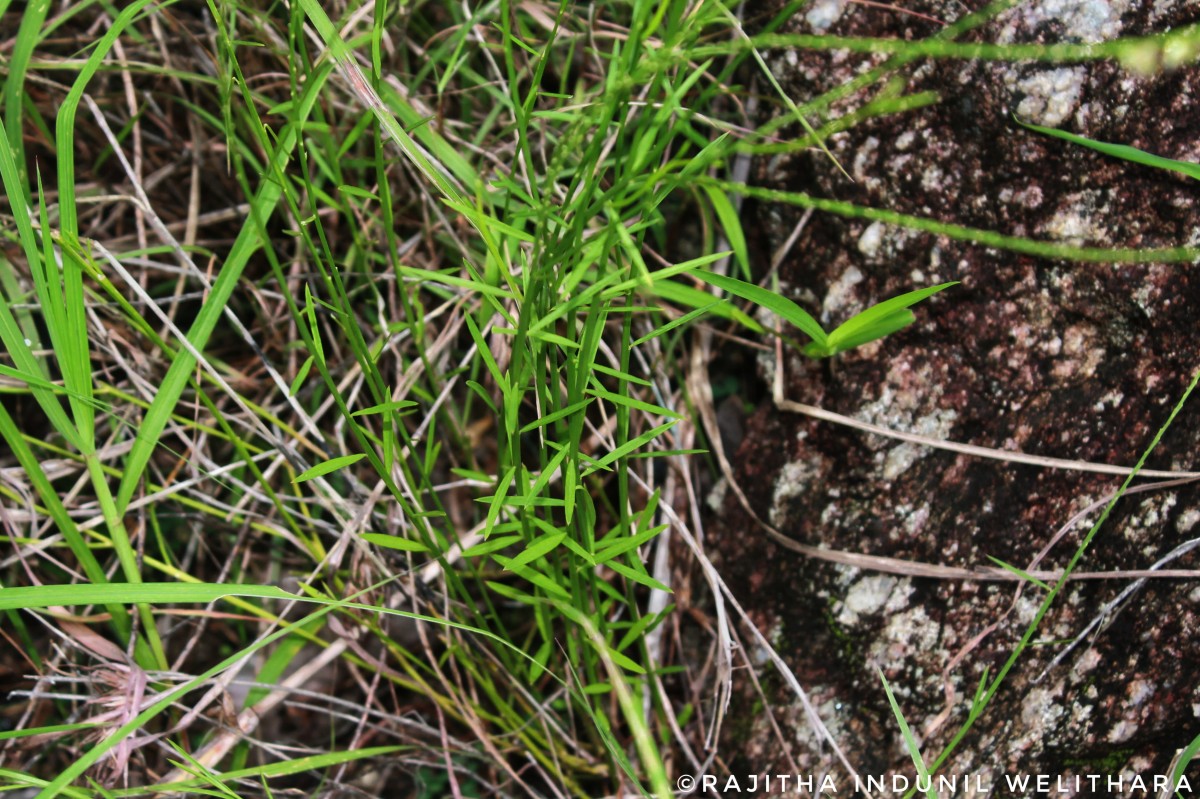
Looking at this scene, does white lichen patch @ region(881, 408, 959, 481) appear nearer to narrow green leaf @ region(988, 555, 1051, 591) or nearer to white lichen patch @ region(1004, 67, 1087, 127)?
narrow green leaf @ region(988, 555, 1051, 591)

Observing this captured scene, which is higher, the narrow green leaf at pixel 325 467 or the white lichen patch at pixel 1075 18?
the white lichen patch at pixel 1075 18

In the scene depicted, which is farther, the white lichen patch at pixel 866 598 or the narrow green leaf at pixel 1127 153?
the white lichen patch at pixel 866 598

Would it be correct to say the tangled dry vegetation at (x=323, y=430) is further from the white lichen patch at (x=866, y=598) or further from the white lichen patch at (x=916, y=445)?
the white lichen patch at (x=916, y=445)

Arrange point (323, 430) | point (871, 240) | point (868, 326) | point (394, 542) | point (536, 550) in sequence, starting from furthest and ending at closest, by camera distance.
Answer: point (323, 430)
point (871, 240)
point (868, 326)
point (394, 542)
point (536, 550)

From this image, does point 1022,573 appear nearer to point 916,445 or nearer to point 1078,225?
point 916,445

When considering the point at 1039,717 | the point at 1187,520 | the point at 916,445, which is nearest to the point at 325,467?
the point at 916,445

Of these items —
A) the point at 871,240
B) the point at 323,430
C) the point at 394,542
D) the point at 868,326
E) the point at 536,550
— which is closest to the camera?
the point at 536,550

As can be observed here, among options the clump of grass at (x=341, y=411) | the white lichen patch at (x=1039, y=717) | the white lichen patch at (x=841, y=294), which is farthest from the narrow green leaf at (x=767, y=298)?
the white lichen patch at (x=1039, y=717)

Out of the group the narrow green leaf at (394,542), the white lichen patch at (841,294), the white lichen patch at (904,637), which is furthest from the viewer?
the white lichen patch at (841,294)
